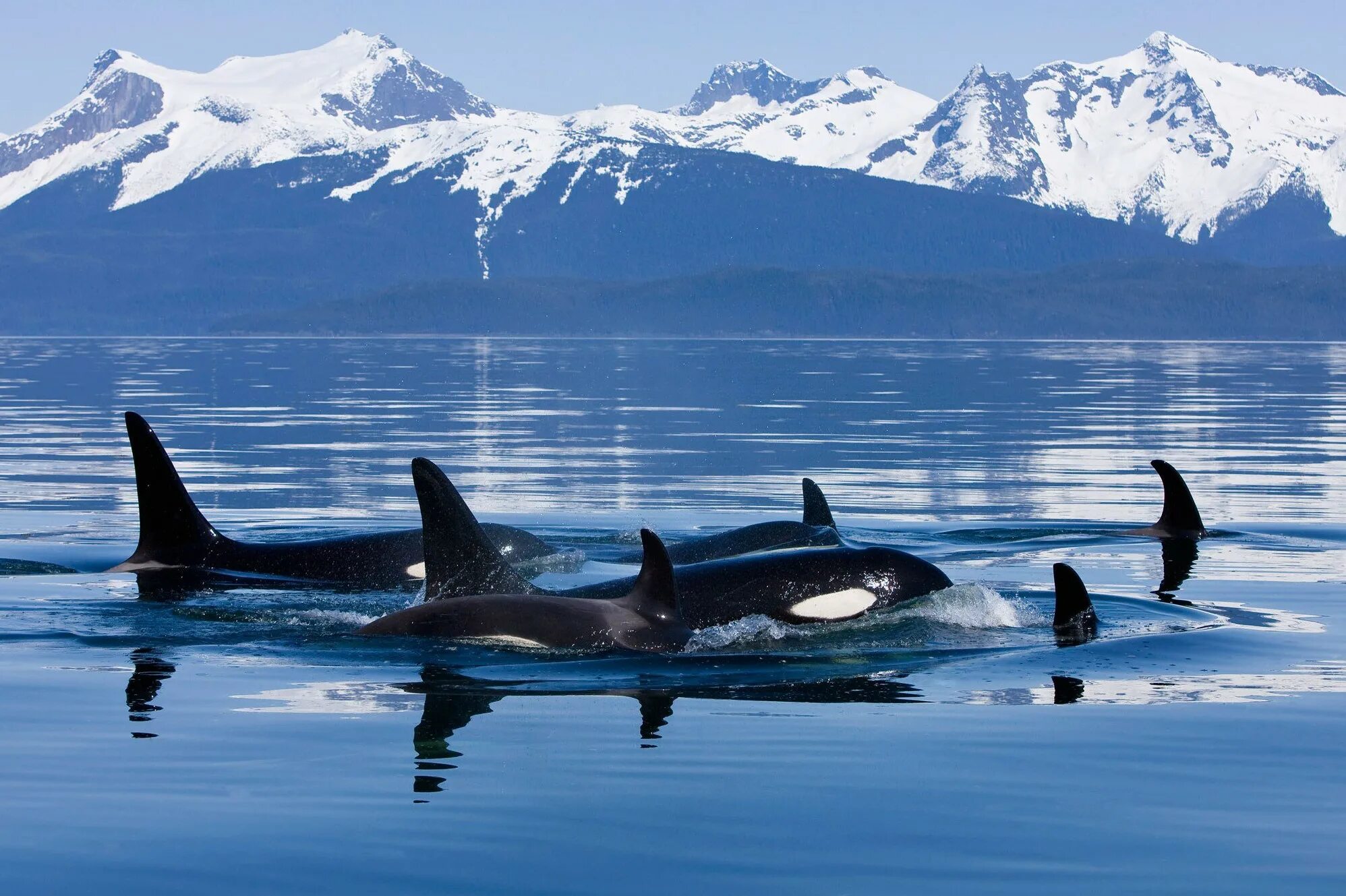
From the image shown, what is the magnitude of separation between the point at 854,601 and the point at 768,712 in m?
2.83

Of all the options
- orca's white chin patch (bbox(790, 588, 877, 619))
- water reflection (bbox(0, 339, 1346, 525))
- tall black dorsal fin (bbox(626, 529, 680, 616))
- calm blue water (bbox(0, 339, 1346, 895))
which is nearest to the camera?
calm blue water (bbox(0, 339, 1346, 895))

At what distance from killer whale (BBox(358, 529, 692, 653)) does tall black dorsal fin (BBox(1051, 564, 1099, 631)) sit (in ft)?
9.39

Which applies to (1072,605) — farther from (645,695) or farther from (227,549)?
(227,549)

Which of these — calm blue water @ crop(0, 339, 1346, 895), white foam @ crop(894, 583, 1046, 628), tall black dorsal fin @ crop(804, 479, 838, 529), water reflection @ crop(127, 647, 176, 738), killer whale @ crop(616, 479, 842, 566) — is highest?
tall black dorsal fin @ crop(804, 479, 838, 529)

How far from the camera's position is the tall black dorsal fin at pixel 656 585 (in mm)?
11383

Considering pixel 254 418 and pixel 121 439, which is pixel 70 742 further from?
pixel 254 418

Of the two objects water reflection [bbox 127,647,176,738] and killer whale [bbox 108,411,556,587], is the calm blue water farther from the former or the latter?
killer whale [bbox 108,411,556,587]

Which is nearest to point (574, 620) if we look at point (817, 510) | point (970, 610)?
point (970, 610)

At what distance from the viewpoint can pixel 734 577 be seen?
13.4m

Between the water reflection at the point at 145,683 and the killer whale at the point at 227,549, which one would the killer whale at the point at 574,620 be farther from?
the killer whale at the point at 227,549

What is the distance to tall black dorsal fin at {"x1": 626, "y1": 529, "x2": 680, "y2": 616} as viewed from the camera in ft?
37.3

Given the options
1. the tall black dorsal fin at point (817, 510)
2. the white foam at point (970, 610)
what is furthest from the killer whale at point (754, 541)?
the white foam at point (970, 610)

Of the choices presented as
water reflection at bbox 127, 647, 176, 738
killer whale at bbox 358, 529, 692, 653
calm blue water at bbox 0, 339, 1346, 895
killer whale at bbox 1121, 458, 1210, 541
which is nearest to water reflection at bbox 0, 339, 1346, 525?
calm blue water at bbox 0, 339, 1346, 895

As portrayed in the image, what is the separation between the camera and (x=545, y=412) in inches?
2109
